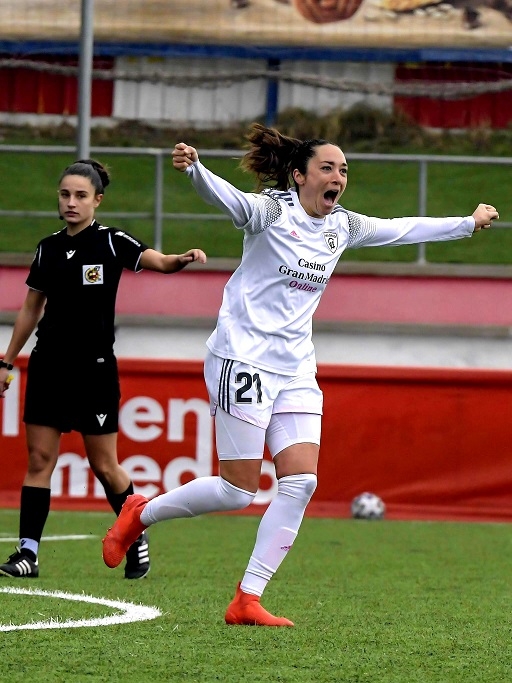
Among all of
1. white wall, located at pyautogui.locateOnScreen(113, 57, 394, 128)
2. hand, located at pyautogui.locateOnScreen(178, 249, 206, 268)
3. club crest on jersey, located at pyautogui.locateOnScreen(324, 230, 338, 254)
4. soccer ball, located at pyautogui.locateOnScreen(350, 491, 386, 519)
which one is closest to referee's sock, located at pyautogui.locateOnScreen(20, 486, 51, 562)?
hand, located at pyautogui.locateOnScreen(178, 249, 206, 268)

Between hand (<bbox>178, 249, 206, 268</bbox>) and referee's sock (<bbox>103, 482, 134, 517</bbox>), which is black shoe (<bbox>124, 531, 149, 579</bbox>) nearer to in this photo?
referee's sock (<bbox>103, 482, 134, 517</bbox>)

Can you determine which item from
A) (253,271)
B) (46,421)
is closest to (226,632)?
(253,271)

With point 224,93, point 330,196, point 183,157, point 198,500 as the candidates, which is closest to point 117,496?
point 198,500

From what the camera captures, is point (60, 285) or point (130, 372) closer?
point (60, 285)

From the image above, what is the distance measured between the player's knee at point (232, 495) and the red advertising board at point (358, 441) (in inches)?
223

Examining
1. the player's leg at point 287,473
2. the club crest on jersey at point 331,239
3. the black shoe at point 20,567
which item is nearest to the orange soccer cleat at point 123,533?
the player's leg at point 287,473

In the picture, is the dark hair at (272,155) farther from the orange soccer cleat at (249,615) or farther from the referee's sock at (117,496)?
the referee's sock at (117,496)

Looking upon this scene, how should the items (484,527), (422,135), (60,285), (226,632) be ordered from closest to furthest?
(226,632), (60,285), (484,527), (422,135)

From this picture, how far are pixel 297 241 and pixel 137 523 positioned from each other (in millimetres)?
1402

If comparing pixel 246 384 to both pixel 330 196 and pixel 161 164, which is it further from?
pixel 161 164

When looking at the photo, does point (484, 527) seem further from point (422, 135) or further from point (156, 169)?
point (422, 135)

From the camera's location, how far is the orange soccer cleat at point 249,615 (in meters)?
5.91

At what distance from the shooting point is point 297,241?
6.10 metres

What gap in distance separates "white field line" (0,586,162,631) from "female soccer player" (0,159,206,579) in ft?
2.37
